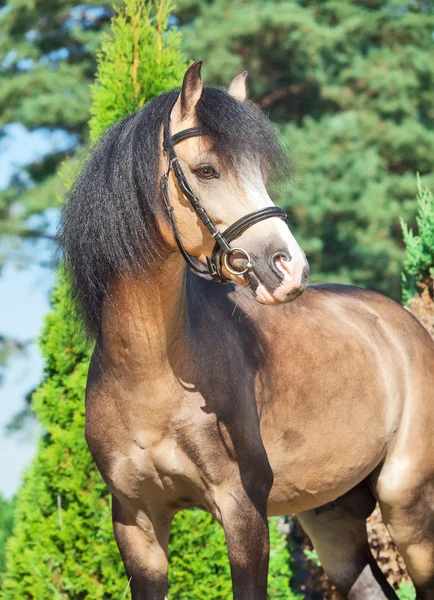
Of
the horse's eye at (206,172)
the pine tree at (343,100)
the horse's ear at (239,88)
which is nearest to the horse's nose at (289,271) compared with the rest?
the horse's eye at (206,172)

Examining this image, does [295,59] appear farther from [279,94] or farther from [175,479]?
[175,479]

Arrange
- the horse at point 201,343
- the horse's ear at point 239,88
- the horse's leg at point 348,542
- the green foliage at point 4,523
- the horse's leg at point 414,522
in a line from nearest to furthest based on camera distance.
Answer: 1. the horse at point 201,343
2. the horse's ear at point 239,88
3. the horse's leg at point 414,522
4. the horse's leg at point 348,542
5. the green foliage at point 4,523

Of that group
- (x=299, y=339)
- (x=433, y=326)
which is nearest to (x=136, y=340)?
(x=299, y=339)

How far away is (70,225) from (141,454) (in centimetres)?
91

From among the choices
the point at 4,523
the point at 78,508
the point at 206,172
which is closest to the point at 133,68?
the point at 206,172

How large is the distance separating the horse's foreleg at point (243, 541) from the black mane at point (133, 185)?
3.05ft

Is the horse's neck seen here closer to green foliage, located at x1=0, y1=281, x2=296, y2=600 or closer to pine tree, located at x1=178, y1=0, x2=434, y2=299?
green foliage, located at x1=0, y1=281, x2=296, y2=600

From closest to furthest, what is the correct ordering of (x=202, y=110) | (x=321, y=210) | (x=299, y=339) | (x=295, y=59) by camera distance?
(x=202, y=110)
(x=299, y=339)
(x=321, y=210)
(x=295, y=59)

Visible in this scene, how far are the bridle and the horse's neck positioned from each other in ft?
0.56

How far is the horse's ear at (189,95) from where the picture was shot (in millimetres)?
3129

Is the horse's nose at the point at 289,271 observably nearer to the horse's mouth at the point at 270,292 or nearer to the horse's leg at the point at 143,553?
the horse's mouth at the point at 270,292

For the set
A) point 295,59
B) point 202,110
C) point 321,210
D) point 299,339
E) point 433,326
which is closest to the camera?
point 202,110

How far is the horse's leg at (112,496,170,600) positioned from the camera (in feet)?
11.6

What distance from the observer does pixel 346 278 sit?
562 inches
